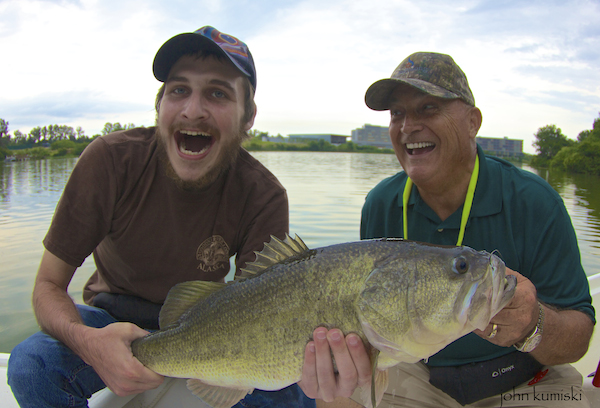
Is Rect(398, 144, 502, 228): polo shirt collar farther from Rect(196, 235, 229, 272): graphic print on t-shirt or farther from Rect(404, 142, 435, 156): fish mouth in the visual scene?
Rect(196, 235, 229, 272): graphic print on t-shirt

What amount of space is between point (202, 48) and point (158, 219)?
157 cm

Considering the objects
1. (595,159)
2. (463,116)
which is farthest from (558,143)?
(463,116)

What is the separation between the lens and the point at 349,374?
2.05 m

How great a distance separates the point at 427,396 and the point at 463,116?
2.32m

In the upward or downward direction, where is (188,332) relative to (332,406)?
upward

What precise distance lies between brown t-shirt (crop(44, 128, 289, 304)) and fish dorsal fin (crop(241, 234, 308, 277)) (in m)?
0.86

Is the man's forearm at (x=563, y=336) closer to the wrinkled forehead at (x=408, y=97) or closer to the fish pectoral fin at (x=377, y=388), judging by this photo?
the fish pectoral fin at (x=377, y=388)

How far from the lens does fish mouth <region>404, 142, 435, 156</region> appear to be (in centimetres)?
307

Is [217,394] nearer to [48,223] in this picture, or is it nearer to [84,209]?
[84,209]

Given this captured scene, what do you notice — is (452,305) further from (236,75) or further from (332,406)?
(236,75)

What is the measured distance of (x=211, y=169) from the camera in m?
3.24

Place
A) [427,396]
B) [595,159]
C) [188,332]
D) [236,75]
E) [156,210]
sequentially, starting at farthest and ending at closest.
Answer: [595,159] < [236,75] < [156,210] < [427,396] < [188,332]

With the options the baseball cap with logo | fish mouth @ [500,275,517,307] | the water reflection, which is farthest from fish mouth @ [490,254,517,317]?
the water reflection

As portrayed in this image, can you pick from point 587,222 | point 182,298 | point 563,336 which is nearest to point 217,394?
point 182,298
